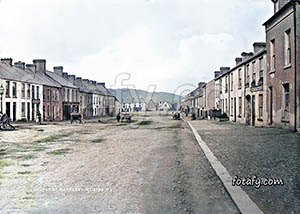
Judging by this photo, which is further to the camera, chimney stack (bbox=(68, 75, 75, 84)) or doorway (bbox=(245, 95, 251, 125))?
chimney stack (bbox=(68, 75, 75, 84))

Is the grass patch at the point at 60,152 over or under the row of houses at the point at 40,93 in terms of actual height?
under

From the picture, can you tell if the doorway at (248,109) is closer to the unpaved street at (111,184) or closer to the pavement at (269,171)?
the pavement at (269,171)

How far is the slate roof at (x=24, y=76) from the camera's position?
37.6 m

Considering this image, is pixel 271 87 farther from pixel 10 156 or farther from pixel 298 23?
pixel 10 156

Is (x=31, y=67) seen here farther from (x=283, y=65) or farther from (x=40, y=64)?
(x=283, y=65)

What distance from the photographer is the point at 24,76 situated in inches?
1652

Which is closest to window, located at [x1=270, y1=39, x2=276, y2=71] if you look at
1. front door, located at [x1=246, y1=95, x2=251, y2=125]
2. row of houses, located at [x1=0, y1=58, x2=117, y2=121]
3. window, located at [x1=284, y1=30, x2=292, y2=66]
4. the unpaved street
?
window, located at [x1=284, y1=30, x2=292, y2=66]

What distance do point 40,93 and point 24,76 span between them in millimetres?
3888

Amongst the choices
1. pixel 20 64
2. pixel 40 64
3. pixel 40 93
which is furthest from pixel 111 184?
pixel 40 64

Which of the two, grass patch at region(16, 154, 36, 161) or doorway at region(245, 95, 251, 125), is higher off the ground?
doorway at region(245, 95, 251, 125)

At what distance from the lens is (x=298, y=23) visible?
1611 cm

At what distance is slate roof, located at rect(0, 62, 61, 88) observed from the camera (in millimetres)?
37581

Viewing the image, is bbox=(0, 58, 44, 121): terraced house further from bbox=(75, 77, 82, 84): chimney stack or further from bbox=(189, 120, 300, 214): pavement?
bbox=(189, 120, 300, 214): pavement

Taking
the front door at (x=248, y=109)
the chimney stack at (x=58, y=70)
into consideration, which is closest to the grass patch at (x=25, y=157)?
the front door at (x=248, y=109)
